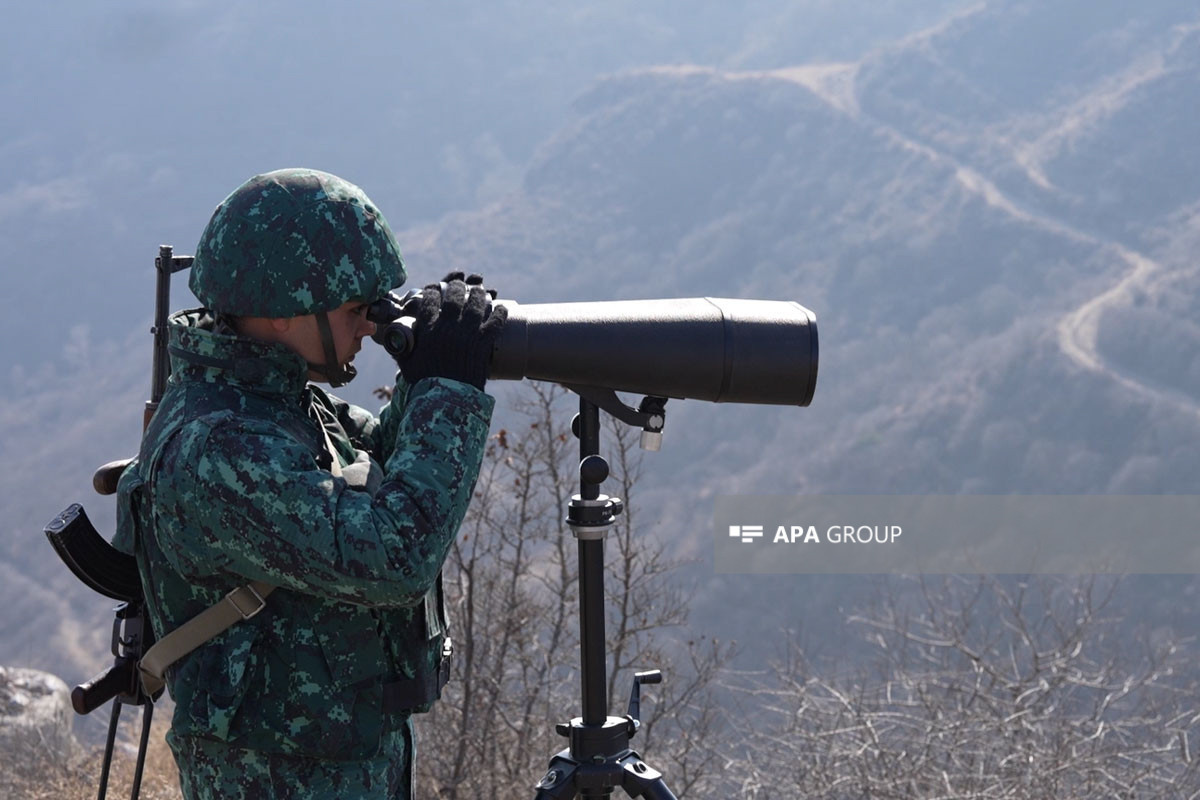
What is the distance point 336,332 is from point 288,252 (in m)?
0.13

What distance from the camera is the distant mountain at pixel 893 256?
26812 millimetres

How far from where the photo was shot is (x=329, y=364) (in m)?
1.72

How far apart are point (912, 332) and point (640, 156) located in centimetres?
1057

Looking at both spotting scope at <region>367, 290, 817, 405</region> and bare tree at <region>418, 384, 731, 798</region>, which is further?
bare tree at <region>418, 384, 731, 798</region>

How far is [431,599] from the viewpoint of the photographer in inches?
69.9

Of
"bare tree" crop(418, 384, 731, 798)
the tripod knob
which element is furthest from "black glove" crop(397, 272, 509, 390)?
"bare tree" crop(418, 384, 731, 798)

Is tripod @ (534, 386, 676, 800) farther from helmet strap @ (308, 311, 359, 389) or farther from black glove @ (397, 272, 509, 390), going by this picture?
helmet strap @ (308, 311, 359, 389)

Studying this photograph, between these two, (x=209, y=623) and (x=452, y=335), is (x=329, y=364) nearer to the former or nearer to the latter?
(x=452, y=335)

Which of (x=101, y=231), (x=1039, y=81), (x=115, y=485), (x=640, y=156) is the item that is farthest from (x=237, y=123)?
(x=115, y=485)

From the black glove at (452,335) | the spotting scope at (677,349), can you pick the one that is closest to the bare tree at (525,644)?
the spotting scope at (677,349)

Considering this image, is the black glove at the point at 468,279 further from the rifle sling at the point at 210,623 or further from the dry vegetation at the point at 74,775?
the dry vegetation at the point at 74,775

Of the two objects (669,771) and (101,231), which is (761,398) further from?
(101,231)

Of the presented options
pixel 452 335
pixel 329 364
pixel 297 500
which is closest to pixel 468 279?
pixel 452 335

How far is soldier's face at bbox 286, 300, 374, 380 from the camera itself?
168 cm
